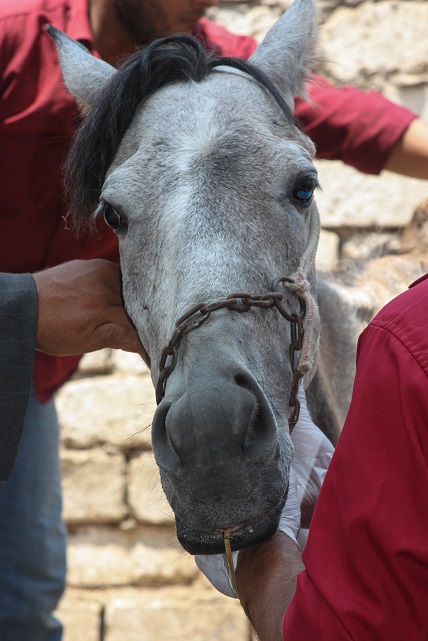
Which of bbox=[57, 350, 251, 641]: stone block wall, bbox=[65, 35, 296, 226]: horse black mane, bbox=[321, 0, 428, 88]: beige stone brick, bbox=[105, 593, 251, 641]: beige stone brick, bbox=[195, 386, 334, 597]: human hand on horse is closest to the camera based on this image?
bbox=[195, 386, 334, 597]: human hand on horse

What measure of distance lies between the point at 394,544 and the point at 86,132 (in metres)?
1.26

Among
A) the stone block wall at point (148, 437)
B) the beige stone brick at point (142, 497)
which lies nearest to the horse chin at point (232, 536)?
the stone block wall at point (148, 437)

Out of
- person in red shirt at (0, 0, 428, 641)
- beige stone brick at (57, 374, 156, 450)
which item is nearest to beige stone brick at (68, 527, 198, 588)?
beige stone brick at (57, 374, 156, 450)

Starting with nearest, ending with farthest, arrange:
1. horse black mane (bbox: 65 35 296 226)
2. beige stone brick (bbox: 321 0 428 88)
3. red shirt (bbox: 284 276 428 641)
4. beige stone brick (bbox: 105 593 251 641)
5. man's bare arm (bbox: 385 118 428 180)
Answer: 1. red shirt (bbox: 284 276 428 641)
2. horse black mane (bbox: 65 35 296 226)
3. man's bare arm (bbox: 385 118 428 180)
4. beige stone brick (bbox: 321 0 428 88)
5. beige stone brick (bbox: 105 593 251 641)

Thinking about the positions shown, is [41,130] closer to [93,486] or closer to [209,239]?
[209,239]

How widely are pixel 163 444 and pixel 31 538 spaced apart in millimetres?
1787

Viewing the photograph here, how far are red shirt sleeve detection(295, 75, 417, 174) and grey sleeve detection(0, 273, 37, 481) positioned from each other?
4.21 ft

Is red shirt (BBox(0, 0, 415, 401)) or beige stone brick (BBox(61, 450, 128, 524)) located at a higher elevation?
red shirt (BBox(0, 0, 415, 401))

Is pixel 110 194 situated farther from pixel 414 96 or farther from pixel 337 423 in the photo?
pixel 414 96

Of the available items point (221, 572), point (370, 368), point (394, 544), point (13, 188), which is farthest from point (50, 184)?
point (394, 544)

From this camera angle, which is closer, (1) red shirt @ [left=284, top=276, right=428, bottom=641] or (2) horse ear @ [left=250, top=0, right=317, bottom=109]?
(1) red shirt @ [left=284, top=276, right=428, bottom=641]

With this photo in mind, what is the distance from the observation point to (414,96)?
3957 millimetres

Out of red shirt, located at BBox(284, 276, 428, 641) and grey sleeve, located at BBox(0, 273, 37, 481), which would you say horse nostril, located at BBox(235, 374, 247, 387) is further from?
grey sleeve, located at BBox(0, 273, 37, 481)

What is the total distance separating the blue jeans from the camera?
293cm
